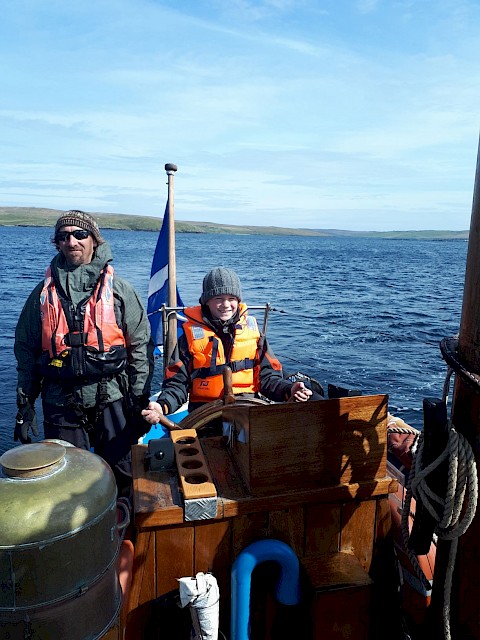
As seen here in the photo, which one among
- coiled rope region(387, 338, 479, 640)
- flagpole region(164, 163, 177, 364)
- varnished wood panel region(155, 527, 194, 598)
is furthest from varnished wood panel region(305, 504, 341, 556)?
flagpole region(164, 163, 177, 364)

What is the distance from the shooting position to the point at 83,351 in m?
3.43

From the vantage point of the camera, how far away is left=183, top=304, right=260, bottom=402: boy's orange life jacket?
3.78 metres

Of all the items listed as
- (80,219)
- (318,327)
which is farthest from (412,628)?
(318,327)

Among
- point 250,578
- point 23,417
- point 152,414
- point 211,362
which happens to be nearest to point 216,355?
point 211,362

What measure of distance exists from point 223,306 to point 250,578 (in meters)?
1.96

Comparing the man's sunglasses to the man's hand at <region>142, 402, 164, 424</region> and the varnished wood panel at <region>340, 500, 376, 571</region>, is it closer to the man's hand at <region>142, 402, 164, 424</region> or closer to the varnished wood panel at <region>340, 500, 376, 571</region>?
the man's hand at <region>142, 402, 164, 424</region>

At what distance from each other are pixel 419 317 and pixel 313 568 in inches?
818

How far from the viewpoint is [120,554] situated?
7.47 feet

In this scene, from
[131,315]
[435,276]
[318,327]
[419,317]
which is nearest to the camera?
[131,315]

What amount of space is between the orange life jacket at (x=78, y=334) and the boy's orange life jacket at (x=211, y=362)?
1.99 ft

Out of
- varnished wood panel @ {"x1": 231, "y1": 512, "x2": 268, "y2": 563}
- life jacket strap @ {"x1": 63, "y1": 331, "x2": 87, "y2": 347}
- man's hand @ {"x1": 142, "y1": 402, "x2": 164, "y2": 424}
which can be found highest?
life jacket strap @ {"x1": 63, "y1": 331, "x2": 87, "y2": 347}

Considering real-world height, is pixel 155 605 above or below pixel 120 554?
below

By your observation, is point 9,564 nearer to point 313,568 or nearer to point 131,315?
point 313,568

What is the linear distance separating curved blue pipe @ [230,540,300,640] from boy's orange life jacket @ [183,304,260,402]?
160cm
